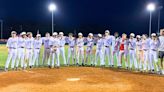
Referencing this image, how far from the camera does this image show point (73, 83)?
36.6ft

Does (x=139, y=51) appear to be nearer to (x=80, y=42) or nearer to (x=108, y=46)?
Result: (x=108, y=46)

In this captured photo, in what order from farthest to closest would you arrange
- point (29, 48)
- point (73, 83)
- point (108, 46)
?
point (108, 46) → point (29, 48) → point (73, 83)

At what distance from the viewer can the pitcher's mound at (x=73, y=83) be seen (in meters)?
10.2

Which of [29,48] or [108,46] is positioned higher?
[108,46]

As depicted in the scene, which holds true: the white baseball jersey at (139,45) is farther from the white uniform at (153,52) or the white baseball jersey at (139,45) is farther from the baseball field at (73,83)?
the baseball field at (73,83)

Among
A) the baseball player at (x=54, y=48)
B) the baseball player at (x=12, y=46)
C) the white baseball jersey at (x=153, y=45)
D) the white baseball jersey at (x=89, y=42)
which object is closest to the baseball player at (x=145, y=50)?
the white baseball jersey at (x=153, y=45)

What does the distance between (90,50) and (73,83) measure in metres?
6.59

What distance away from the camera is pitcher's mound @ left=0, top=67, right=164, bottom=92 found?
10180 mm

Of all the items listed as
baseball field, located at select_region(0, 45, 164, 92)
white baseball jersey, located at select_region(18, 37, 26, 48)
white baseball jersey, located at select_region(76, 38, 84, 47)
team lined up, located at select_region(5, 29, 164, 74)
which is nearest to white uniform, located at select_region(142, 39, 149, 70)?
team lined up, located at select_region(5, 29, 164, 74)

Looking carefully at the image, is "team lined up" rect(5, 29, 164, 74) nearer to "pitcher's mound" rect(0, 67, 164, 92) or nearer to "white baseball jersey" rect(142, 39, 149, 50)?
"white baseball jersey" rect(142, 39, 149, 50)

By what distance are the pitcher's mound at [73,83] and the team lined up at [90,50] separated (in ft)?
7.53

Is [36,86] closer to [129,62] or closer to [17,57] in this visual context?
[17,57]

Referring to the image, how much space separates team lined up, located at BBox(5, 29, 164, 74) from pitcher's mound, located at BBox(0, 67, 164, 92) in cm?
229

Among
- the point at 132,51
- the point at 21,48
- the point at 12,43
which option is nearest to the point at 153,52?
the point at 132,51
